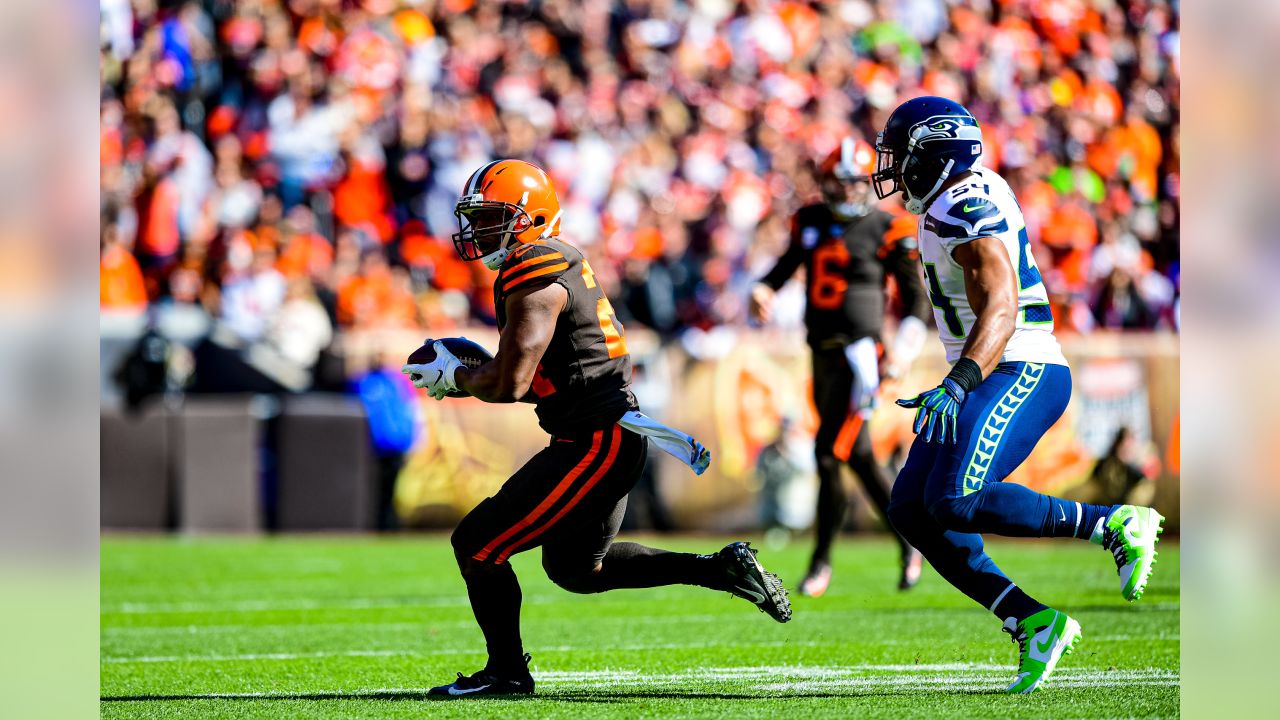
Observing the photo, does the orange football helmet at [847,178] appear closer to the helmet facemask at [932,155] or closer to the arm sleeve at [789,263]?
the arm sleeve at [789,263]

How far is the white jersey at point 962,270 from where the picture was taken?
5.26 meters

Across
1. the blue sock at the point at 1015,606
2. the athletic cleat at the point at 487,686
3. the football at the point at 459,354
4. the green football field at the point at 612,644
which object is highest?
the football at the point at 459,354

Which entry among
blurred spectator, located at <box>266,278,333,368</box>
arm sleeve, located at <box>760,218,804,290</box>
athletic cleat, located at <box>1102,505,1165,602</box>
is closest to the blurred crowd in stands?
blurred spectator, located at <box>266,278,333,368</box>

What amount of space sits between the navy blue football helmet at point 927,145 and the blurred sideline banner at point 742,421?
690 centimetres

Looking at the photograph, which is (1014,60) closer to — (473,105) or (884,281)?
(473,105)

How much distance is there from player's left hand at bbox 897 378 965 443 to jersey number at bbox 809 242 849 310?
369cm

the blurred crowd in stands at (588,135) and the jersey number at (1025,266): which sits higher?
the blurred crowd in stands at (588,135)

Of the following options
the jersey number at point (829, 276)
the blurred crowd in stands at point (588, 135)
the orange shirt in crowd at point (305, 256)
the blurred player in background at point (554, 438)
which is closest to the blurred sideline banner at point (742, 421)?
the blurred crowd in stands at point (588, 135)

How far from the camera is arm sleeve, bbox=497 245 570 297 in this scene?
17.5 feet

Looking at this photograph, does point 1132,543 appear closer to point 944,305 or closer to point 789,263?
point 944,305

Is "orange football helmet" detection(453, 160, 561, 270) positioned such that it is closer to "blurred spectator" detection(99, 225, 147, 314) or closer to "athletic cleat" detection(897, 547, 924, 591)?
"athletic cleat" detection(897, 547, 924, 591)

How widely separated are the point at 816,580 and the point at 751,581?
3.14 m

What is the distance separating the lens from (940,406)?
4934 mm
